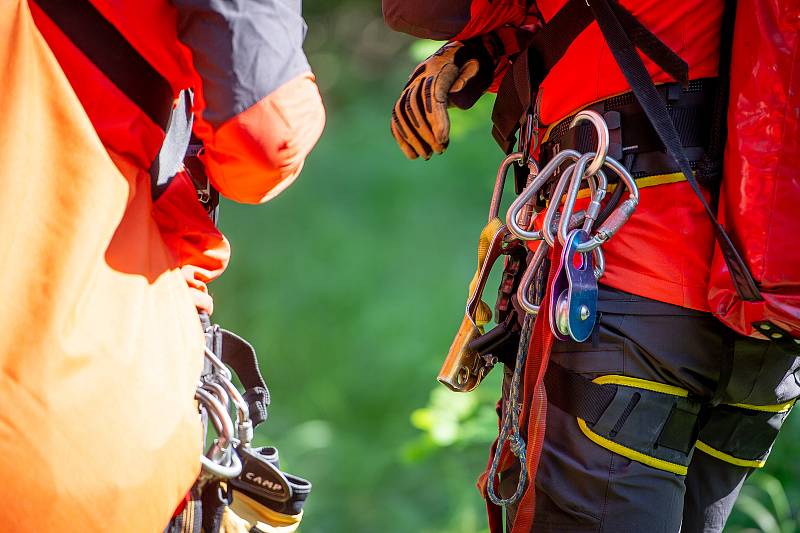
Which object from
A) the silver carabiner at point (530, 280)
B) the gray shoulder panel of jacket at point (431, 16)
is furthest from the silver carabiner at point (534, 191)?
the gray shoulder panel of jacket at point (431, 16)

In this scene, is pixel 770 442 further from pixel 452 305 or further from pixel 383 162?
pixel 383 162

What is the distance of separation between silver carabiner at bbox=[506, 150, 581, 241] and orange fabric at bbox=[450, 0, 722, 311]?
0.44 feet

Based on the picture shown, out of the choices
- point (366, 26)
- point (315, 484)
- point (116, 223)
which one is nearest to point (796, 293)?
point (116, 223)

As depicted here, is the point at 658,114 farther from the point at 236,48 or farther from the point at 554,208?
the point at 236,48

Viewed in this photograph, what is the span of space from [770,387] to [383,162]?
594 centimetres

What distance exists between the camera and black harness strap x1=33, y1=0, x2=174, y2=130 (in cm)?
140

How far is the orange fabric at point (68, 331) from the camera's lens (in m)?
1.32

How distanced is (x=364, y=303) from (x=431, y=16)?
4.62 meters

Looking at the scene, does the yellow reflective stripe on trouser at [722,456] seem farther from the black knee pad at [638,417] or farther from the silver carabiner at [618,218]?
the silver carabiner at [618,218]


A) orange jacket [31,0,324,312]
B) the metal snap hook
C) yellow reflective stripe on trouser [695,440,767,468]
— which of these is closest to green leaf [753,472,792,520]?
yellow reflective stripe on trouser [695,440,767,468]

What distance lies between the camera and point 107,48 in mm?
1420

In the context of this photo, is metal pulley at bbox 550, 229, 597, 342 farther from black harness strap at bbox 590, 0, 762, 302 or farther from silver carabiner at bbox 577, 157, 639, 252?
black harness strap at bbox 590, 0, 762, 302

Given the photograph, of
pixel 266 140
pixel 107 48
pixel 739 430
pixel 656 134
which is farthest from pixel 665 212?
pixel 107 48

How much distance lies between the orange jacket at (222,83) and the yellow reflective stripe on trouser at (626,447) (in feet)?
2.29
